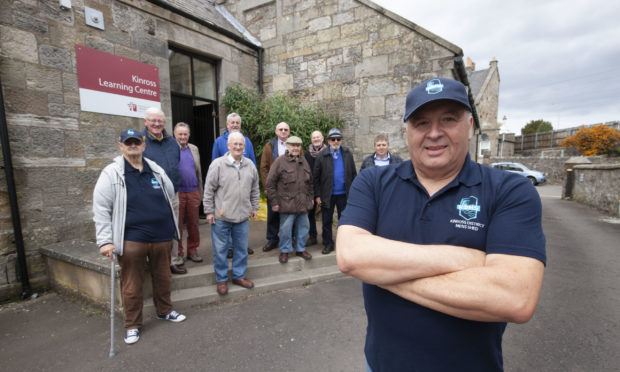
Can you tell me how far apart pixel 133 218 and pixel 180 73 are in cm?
418

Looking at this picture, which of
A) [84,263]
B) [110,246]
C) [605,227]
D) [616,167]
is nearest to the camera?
[110,246]

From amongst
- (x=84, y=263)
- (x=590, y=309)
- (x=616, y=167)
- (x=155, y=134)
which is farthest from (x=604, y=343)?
(x=616, y=167)

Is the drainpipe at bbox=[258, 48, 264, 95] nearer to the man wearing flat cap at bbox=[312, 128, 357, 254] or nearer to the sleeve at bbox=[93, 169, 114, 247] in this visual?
the man wearing flat cap at bbox=[312, 128, 357, 254]

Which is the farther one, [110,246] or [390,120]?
[390,120]

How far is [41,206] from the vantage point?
385 centimetres

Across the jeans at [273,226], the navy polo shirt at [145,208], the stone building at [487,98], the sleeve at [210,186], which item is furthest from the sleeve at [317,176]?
the stone building at [487,98]

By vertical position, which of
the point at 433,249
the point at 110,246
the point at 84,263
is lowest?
the point at 84,263

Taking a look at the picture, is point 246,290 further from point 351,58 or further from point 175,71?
point 351,58

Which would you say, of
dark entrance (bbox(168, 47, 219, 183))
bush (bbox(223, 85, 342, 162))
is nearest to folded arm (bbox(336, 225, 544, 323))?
bush (bbox(223, 85, 342, 162))

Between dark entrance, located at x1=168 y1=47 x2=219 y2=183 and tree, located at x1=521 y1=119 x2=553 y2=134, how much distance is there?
54645 millimetres

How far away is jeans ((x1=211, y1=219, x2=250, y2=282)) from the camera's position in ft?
11.6

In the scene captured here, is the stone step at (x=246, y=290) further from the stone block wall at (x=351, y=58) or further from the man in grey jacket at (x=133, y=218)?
the stone block wall at (x=351, y=58)

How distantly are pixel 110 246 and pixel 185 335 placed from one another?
3.77ft

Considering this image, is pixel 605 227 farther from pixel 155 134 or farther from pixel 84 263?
pixel 84 263
